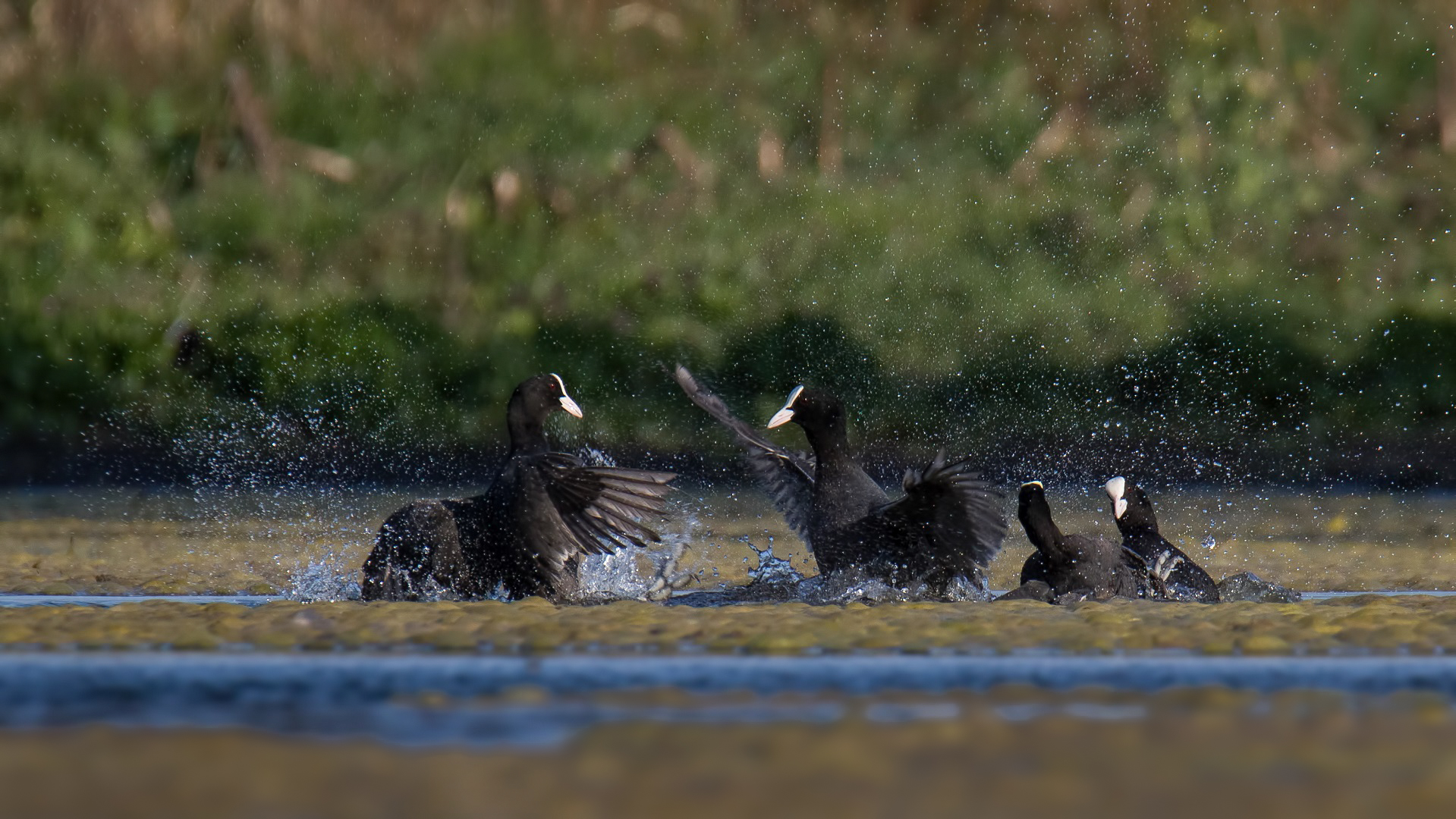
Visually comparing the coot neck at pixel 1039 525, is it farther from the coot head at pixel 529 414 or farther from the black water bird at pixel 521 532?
the coot head at pixel 529 414

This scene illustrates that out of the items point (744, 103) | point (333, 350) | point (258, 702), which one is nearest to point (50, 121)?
point (333, 350)

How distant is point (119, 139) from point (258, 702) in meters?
7.22

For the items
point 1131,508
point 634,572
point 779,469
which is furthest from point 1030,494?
point 634,572

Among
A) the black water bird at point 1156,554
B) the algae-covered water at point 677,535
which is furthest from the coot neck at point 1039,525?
the algae-covered water at point 677,535

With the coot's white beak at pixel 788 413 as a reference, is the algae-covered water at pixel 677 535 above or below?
below

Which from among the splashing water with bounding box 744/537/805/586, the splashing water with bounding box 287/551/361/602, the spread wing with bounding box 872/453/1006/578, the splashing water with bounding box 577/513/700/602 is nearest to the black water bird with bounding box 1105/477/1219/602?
the spread wing with bounding box 872/453/1006/578

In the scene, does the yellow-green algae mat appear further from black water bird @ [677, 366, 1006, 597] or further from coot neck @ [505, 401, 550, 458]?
coot neck @ [505, 401, 550, 458]

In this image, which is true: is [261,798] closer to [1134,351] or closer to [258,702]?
[258,702]

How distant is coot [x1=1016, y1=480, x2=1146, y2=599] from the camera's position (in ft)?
12.6

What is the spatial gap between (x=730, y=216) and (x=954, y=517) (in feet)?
16.4

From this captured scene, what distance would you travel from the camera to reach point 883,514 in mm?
3979

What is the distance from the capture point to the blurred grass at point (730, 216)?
776cm

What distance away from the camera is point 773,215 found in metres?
8.82

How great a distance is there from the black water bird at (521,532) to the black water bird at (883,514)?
0.41 m
